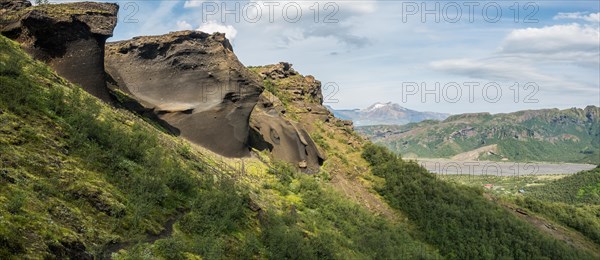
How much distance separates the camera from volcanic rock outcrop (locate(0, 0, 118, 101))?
77.3ft

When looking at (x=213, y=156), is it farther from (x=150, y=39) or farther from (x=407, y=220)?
(x=407, y=220)

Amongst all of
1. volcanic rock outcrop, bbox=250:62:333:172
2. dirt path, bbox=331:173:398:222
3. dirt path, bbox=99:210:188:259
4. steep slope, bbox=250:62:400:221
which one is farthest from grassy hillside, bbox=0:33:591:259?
steep slope, bbox=250:62:400:221

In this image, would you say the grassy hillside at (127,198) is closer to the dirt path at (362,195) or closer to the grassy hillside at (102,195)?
the grassy hillside at (102,195)

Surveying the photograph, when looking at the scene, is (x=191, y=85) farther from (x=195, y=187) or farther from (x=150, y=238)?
(x=150, y=238)

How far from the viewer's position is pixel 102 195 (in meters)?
13.7

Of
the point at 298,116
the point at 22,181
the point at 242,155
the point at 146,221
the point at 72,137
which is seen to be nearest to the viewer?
the point at 22,181

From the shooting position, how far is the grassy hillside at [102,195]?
1101cm

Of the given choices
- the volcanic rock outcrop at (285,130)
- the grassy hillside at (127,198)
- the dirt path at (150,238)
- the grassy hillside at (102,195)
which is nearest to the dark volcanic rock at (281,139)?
the volcanic rock outcrop at (285,130)

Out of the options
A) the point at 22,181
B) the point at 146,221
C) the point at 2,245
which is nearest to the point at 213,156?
the point at 146,221

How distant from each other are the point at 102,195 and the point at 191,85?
842 inches

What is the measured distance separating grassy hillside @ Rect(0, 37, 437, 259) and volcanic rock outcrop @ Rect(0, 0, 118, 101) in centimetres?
383

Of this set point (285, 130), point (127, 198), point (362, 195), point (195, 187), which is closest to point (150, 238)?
point (127, 198)

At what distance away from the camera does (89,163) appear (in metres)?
15.0

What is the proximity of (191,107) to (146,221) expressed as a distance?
65.2ft
